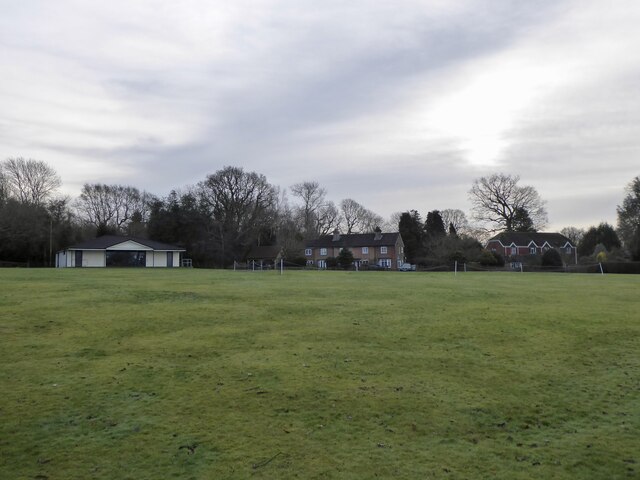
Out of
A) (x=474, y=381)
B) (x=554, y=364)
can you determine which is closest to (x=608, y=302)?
(x=554, y=364)

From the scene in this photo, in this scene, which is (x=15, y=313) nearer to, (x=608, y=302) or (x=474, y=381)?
(x=474, y=381)

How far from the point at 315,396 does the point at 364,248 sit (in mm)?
77818

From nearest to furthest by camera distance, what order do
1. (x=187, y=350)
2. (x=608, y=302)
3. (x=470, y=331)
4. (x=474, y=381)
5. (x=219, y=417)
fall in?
(x=219, y=417)
(x=474, y=381)
(x=187, y=350)
(x=470, y=331)
(x=608, y=302)

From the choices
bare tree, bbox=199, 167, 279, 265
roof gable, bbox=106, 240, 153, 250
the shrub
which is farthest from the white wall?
the shrub

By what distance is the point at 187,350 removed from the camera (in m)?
8.26

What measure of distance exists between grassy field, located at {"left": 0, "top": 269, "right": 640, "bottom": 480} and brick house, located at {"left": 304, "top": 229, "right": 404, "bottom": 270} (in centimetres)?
6797

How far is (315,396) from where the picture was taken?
6.07 metres

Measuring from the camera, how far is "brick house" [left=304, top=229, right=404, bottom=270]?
80250mm

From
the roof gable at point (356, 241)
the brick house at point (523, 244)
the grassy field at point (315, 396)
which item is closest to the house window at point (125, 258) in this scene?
the roof gable at point (356, 241)

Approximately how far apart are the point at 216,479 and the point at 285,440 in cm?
94

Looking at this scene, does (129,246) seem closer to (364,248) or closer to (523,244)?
(364,248)

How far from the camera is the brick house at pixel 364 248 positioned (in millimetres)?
80250

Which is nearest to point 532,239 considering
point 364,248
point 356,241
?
point 364,248

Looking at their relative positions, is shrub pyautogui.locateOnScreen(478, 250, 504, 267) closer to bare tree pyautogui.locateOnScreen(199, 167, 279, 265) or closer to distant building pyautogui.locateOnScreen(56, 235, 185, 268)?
bare tree pyautogui.locateOnScreen(199, 167, 279, 265)
